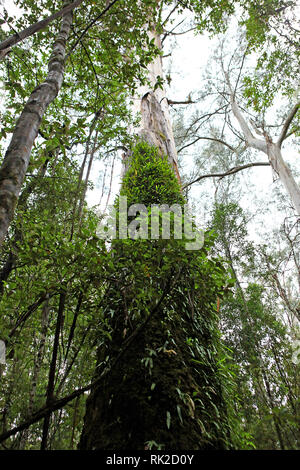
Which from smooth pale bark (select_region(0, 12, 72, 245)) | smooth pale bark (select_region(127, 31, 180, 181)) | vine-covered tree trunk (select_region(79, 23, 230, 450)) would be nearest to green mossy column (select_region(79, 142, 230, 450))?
vine-covered tree trunk (select_region(79, 23, 230, 450))

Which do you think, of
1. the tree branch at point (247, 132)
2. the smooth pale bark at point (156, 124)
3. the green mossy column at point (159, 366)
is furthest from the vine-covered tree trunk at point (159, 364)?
the tree branch at point (247, 132)

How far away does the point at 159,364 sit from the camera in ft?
6.27

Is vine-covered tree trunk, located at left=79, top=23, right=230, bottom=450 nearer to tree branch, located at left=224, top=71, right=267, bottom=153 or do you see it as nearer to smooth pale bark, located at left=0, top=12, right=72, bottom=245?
smooth pale bark, located at left=0, top=12, right=72, bottom=245

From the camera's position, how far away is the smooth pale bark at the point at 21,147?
128 cm

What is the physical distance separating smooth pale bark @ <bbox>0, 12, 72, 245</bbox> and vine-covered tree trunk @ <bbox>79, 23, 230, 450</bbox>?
2.67 feet

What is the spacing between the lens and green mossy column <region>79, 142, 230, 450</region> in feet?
5.06

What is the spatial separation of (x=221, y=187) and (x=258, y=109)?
894 centimetres

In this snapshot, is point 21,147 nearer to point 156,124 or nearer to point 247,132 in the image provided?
point 156,124

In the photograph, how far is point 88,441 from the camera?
64.3 inches

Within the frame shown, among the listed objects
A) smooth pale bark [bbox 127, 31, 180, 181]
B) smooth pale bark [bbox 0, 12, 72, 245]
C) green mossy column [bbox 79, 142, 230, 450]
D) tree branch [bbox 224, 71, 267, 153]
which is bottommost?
green mossy column [bbox 79, 142, 230, 450]

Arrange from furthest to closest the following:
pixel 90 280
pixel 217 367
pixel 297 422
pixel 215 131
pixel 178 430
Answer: pixel 215 131, pixel 217 367, pixel 90 280, pixel 178 430, pixel 297 422

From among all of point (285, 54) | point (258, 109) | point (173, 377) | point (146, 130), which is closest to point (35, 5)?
point (146, 130)

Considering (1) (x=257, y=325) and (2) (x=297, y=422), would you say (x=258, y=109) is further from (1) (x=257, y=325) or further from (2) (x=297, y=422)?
(2) (x=297, y=422)

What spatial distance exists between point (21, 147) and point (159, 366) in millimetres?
1778
